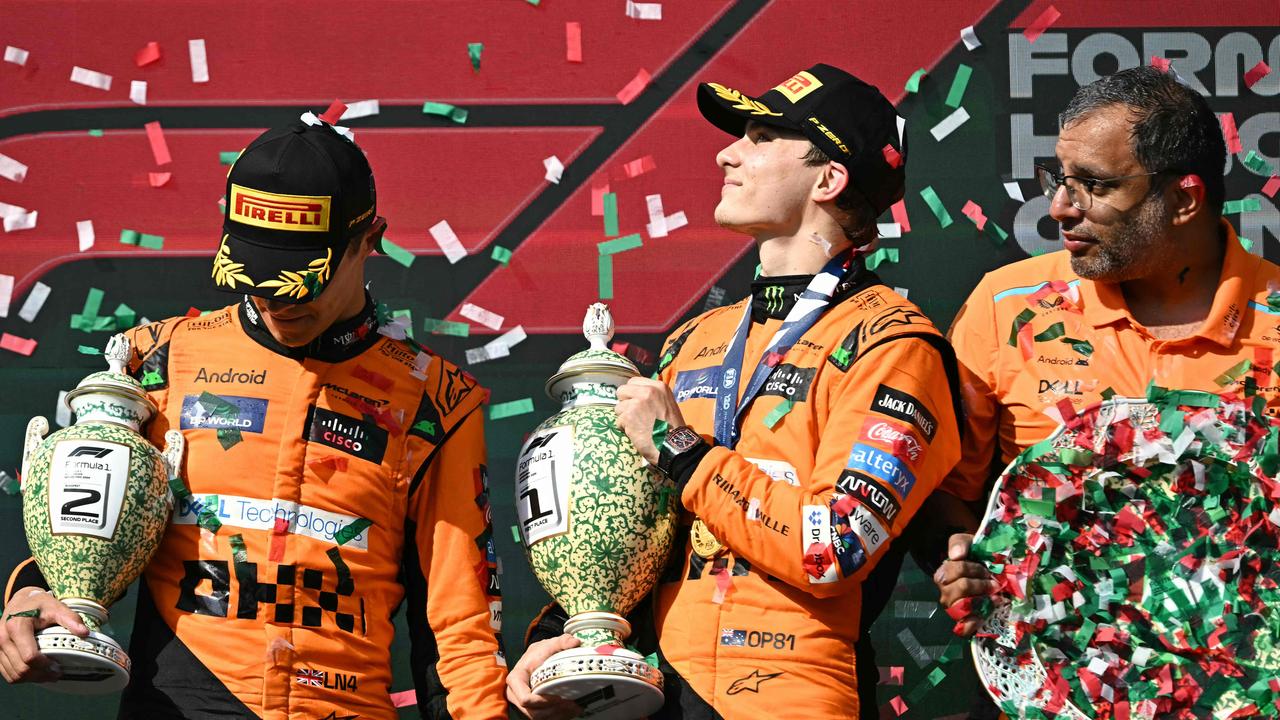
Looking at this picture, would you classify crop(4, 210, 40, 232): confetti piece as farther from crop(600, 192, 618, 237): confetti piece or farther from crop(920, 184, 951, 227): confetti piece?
crop(920, 184, 951, 227): confetti piece

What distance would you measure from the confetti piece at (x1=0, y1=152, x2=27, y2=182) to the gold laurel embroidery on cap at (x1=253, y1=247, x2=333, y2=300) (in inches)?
59.2

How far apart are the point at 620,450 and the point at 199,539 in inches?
32.2

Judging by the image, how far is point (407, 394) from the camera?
3.41 metres

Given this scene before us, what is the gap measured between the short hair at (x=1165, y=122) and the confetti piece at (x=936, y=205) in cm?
94

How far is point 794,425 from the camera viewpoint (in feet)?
10.2

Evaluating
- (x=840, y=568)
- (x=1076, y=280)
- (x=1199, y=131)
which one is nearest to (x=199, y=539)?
(x=840, y=568)

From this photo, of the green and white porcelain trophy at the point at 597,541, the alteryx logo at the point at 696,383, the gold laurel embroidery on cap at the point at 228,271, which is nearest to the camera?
the green and white porcelain trophy at the point at 597,541

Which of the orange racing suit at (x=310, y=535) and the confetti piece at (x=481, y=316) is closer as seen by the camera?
Result: the orange racing suit at (x=310, y=535)

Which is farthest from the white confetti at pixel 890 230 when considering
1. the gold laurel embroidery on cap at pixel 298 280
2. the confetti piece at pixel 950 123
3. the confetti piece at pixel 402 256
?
the gold laurel embroidery on cap at pixel 298 280

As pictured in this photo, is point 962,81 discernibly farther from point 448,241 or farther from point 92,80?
point 92,80

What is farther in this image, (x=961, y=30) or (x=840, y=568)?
(x=961, y=30)

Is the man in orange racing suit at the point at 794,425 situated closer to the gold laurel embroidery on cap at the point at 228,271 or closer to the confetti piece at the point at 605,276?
the gold laurel embroidery on cap at the point at 228,271

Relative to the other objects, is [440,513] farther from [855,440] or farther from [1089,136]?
[1089,136]

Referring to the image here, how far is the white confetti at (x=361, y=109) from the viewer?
4.34 m
